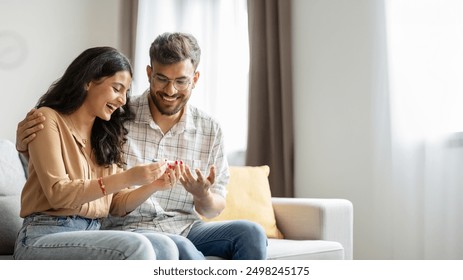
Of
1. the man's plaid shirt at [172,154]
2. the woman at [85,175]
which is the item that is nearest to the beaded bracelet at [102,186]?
the woman at [85,175]

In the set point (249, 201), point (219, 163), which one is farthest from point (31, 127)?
point (249, 201)

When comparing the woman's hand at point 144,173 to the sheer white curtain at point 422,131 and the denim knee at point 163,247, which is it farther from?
the sheer white curtain at point 422,131

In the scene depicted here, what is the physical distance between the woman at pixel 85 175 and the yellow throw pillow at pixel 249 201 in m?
0.89

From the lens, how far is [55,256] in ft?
5.45

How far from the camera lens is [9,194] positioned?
2.27m

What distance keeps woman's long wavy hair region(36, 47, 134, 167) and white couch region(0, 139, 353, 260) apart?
0.38 metres

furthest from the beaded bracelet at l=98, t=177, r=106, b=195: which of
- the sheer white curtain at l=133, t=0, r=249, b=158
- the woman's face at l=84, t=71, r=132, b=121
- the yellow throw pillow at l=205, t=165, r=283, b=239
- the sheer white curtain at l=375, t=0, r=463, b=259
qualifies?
the sheer white curtain at l=133, t=0, r=249, b=158

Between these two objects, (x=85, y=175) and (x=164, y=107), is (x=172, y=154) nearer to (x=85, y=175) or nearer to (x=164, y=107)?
(x=164, y=107)

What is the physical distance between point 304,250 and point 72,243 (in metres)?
1.12

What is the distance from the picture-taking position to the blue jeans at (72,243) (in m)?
1.60
